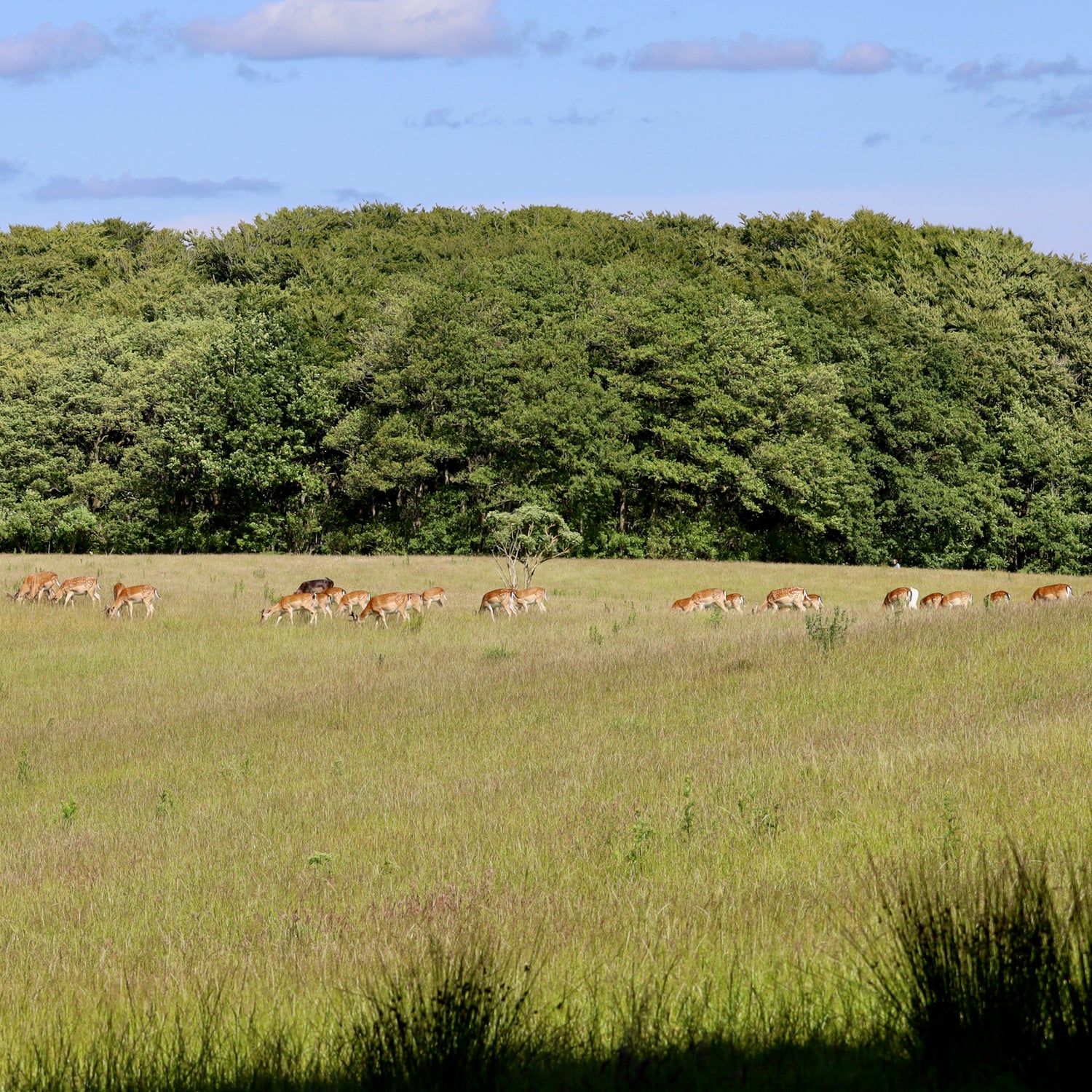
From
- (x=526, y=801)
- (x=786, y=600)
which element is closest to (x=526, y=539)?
(x=786, y=600)

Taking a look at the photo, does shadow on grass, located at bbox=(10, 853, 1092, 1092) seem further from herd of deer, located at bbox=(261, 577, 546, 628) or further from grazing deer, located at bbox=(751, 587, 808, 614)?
grazing deer, located at bbox=(751, 587, 808, 614)

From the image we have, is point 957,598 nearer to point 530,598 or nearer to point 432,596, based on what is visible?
point 530,598

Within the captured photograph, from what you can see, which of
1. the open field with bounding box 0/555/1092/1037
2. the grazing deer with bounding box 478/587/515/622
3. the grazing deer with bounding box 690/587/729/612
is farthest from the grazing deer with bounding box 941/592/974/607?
the grazing deer with bounding box 478/587/515/622

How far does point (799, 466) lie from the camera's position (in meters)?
54.5

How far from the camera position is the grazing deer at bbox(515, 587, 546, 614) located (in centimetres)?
2872

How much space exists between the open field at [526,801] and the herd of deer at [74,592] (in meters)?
5.98

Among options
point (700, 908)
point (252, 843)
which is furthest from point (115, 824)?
point (700, 908)

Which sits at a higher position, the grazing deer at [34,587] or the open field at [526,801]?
the grazing deer at [34,587]

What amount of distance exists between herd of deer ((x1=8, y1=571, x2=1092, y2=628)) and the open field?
5.72 meters

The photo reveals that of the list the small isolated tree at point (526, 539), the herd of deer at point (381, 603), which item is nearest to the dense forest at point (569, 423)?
the small isolated tree at point (526, 539)

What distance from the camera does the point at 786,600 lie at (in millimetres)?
30734

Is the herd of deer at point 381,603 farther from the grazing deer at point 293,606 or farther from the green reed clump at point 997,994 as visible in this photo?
the green reed clump at point 997,994

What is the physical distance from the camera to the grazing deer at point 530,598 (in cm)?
2872

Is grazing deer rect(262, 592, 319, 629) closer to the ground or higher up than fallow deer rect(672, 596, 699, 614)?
higher up
